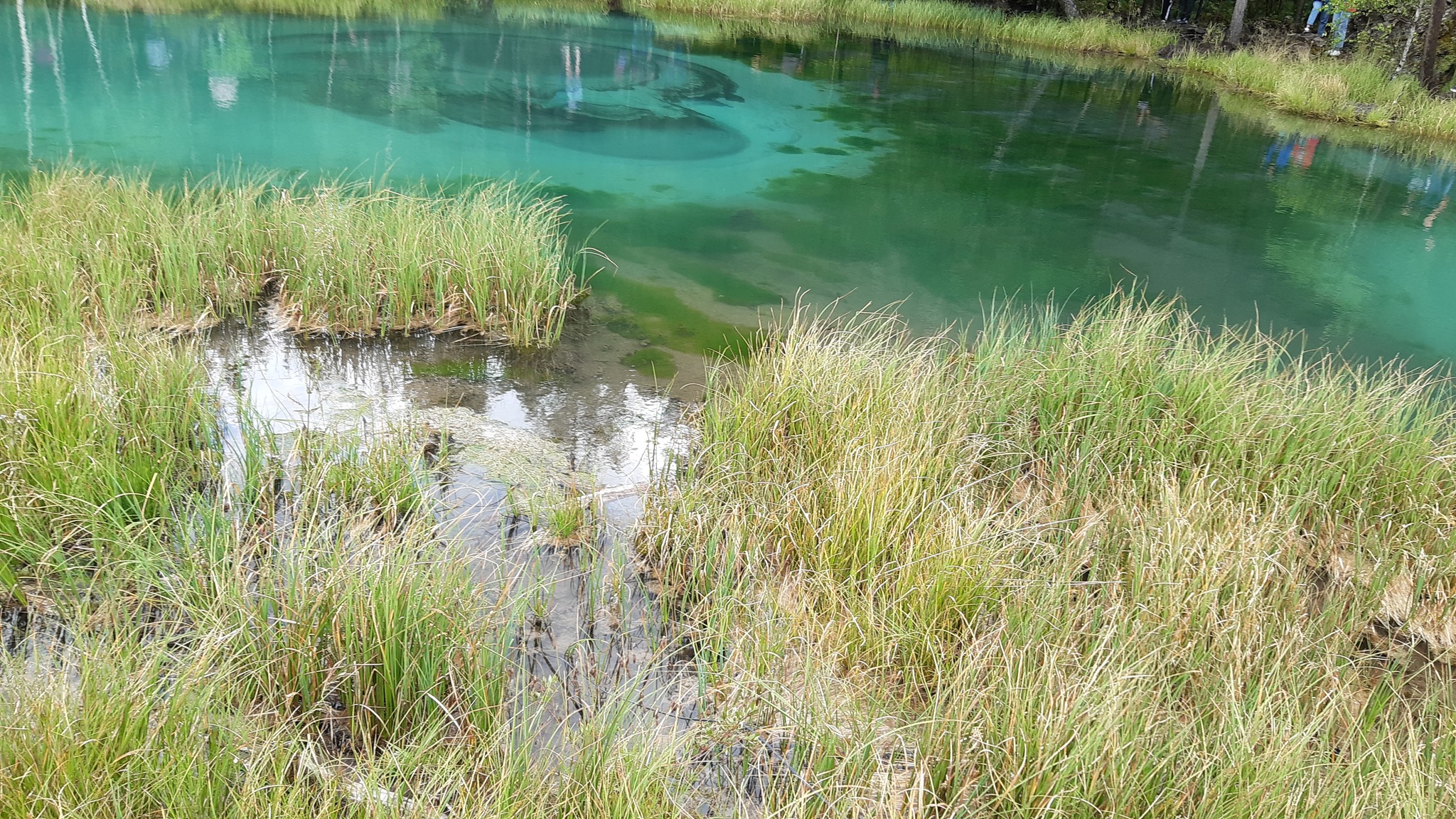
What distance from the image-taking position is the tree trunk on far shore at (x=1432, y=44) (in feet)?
40.8

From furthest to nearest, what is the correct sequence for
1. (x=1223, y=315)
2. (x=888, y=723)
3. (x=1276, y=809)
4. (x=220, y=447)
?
1. (x=1223, y=315)
2. (x=220, y=447)
3. (x=888, y=723)
4. (x=1276, y=809)

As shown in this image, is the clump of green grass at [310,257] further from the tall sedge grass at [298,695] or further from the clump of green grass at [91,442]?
Result: the tall sedge grass at [298,695]

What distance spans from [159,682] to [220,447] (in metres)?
1.49

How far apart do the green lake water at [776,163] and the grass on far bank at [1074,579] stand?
1741 mm

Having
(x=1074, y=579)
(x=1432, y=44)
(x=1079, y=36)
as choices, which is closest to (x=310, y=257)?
(x=1074, y=579)

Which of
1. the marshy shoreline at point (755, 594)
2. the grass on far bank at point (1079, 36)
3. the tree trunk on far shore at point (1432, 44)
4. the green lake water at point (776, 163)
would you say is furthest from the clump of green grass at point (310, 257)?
the tree trunk on far shore at point (1432, 44)

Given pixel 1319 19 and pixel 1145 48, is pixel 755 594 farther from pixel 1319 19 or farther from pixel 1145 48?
pixel 1319 19

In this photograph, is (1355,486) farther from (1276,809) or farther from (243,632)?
(243,632)

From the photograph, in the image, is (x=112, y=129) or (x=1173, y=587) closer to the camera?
(x=1173, y=587)

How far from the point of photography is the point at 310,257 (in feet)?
14.8

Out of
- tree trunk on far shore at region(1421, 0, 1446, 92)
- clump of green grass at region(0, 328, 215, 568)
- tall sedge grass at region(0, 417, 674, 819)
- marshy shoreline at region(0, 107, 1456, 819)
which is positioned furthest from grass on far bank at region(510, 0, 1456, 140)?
clump of green grass at region(0, 328, 215, 568)

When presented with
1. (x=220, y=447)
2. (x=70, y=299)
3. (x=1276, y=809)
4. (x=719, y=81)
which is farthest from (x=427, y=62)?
(x=1276, y=809)

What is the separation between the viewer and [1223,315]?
19.4 ft

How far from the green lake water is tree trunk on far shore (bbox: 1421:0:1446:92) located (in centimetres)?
264
